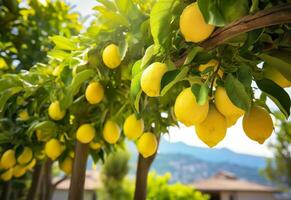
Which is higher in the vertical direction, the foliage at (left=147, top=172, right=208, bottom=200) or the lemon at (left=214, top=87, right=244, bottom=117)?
the lemon at (left=214, top=87, right=244, bottom=117)

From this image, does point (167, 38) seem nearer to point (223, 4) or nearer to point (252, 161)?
point (223, 4)

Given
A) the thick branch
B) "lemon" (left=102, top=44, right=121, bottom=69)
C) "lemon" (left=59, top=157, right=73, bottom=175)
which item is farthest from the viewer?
"lemon" (left=59, top=157, right=73, bottom=175)

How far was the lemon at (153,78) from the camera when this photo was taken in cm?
60

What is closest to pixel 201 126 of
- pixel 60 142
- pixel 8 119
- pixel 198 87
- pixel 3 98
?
pixel 198 87

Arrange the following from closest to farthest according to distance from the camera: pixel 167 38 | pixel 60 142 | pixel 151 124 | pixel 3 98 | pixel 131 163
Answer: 1. pixel 167 38
2. pixel 3 98
3. pixel 151 124
4. pixel 60 142
5. pixel 131 163

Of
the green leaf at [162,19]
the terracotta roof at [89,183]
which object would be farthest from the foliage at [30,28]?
the terracotta roof at [89,183]

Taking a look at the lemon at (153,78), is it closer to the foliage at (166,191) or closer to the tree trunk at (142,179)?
the tree trunk at (142,179)

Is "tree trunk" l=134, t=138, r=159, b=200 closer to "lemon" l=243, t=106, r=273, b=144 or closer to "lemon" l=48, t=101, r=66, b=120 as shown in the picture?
"lemon" l=48, t=101, r=66, b=120

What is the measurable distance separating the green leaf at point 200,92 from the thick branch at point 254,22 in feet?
0.31

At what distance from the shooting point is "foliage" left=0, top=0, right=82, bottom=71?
2252mm

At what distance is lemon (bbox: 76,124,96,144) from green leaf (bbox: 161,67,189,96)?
791 mm

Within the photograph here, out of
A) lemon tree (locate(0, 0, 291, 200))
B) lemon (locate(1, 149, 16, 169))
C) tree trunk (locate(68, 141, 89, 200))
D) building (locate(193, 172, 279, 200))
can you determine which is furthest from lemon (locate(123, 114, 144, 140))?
building (locate(193, 172, 279, 200))

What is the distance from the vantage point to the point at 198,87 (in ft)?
1.79

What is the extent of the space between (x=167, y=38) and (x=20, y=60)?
76.8 inches
